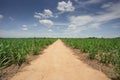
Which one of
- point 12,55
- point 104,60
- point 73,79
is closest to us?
point 73,79

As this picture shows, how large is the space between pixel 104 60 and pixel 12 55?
6.01 metres

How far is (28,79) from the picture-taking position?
220 inches

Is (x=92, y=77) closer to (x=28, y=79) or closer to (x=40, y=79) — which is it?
(x=40, y=79)

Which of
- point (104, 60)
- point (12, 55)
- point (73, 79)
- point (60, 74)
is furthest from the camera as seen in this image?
point (104, 60)

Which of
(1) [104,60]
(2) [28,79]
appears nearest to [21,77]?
(2) [28,79]

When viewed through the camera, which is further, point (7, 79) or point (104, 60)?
point (104, 60)

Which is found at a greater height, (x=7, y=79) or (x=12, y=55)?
(x=12, y=55)

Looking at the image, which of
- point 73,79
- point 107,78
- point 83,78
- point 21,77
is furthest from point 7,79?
point 107,78

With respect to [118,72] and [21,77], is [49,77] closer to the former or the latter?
[21,77]

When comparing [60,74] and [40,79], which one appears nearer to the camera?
[40,79]

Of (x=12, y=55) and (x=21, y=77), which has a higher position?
(x=12, y=55)

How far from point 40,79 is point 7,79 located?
4.80 feet

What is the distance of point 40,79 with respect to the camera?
553 centimetres

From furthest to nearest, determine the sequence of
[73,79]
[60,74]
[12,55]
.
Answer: [12,55], [60,74], [73,79]
